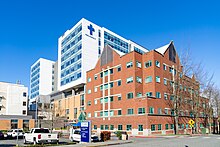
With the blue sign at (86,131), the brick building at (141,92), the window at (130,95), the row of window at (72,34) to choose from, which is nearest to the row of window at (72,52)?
the row of window at (72,34)

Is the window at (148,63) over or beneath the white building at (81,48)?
beneath

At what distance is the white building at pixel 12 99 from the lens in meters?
89.2

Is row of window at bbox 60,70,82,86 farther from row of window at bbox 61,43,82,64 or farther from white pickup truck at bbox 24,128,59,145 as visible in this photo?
white pickup truck at bbox 24,128,59,145

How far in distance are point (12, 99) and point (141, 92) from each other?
55044 mm

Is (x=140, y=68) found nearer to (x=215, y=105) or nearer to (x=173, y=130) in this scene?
(x=173, y=130)

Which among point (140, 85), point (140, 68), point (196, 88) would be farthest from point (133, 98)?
point (196, 88)

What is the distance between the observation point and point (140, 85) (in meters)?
55.5

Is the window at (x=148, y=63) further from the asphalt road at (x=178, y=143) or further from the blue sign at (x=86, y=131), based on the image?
the blue sign at (x=86, y=131)

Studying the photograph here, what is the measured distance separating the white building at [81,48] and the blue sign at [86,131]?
5400 cm

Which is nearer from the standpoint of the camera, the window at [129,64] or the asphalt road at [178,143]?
the asphalt road at [178,143]

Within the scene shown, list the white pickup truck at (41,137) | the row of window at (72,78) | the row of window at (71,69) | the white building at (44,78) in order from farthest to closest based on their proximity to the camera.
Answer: the white building at (44,78) < the row of window at (71,69) < the row of window at (72,78) < the white pickup truck at (41,137)

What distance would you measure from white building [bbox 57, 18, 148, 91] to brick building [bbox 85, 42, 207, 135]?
1476 centimetres

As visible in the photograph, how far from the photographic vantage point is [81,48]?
82125 millimetres

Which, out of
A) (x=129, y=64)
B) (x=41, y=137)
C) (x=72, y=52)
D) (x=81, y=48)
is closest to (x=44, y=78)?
(x=72, y=52)
